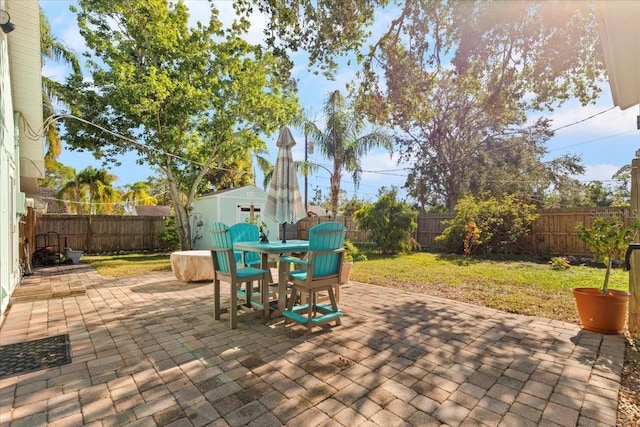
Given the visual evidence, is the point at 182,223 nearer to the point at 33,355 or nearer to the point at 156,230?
the point at 156,230

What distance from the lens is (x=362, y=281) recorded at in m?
6.45

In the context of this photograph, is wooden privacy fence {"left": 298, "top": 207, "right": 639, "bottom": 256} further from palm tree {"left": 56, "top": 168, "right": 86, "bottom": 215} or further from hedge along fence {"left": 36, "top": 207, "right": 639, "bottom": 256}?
palm tree {"left": 56, "top": 168, "right": 86, "bottom": 215}

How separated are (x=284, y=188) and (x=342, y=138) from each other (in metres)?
9.27

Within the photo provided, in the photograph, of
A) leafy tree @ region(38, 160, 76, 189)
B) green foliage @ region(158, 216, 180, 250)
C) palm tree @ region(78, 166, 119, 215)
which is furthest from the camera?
leafy tree @ region(38, 160, 76, 189)

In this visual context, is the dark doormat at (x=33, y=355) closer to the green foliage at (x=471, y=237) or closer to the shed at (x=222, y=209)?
the green foliage at (x=471, y=237)

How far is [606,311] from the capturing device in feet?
10.9

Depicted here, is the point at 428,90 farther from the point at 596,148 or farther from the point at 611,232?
the point at 596,148

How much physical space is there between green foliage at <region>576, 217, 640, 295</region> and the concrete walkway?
87 cm

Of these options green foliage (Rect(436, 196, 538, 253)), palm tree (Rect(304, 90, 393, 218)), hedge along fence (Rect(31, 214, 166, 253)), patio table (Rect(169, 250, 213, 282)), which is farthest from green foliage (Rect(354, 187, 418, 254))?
hedge along fence (Rect(31, 214, 166, 253))

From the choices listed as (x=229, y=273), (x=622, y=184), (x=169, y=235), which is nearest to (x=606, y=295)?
(x=229, y=273)

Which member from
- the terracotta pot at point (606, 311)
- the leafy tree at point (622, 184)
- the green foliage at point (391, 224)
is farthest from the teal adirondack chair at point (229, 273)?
the leafy tree at point (622, 184)

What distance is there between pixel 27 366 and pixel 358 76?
7370 millimetres

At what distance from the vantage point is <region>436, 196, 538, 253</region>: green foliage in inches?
407

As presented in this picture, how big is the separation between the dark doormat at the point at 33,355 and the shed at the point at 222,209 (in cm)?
1066
